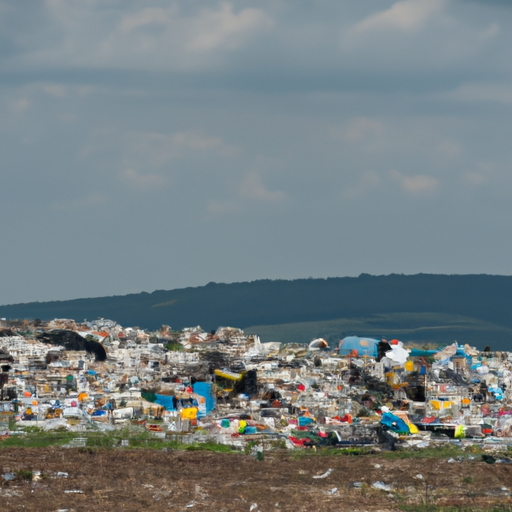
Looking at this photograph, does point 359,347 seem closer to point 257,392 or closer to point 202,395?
point 257,392

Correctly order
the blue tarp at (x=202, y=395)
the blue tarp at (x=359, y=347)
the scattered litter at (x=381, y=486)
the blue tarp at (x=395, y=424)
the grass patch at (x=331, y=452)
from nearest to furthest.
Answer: the scattered litter at (x=381, y=486), the grass patch at (x=331, y=452), the blue tarp at (x=395, y=424), the blue tarp at (x=202, y=395), the blue tarp at (x=359, y=347)

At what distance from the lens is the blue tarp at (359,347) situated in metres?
51.8

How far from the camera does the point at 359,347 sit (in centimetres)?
5334

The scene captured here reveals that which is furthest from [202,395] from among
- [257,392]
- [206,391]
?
[257,392]

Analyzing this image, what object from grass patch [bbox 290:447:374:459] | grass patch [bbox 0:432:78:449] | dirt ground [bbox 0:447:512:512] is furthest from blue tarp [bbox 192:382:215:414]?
dirt ground [bbox 0:447:512:512]

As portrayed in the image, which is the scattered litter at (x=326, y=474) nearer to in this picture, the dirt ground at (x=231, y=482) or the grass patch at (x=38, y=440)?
the dirt ground at (x=231, y=482)

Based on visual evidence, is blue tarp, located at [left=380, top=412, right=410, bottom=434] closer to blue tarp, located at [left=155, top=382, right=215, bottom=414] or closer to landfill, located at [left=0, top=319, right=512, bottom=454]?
landfill, located at [left=0, top=319, right=512, bottom=454]

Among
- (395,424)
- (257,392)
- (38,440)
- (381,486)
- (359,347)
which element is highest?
(359,347)

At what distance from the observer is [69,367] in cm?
3919

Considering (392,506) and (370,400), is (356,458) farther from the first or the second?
(370,400)

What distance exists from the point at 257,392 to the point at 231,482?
49.9 ft

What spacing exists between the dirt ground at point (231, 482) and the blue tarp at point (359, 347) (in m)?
27.9

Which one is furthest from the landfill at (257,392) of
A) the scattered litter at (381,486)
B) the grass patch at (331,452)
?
the grass patch at (331,452)

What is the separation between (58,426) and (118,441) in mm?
3645
